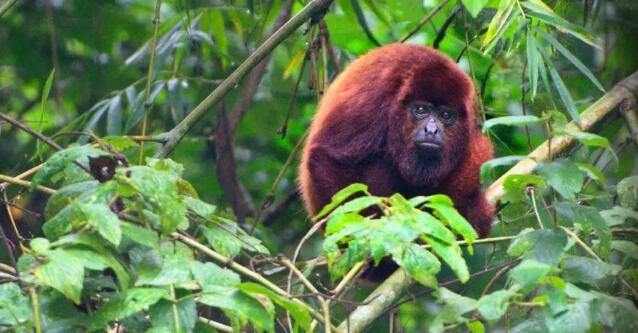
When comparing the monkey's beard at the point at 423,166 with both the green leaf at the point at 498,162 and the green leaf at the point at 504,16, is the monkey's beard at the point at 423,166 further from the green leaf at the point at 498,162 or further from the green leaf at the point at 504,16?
the green leaf at the point at 498,162

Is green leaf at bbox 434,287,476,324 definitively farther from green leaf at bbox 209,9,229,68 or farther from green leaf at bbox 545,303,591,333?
green leaf at bbox 209,9,229,68

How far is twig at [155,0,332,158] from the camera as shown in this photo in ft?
13.6

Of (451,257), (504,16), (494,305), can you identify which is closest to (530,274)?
(494,305)

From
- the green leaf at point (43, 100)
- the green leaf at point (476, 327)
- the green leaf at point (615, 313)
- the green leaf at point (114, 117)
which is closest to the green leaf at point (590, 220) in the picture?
the green leaf at point (615, 313)

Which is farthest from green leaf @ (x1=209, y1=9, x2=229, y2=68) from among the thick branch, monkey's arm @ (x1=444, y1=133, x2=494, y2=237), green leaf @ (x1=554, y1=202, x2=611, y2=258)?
green leaf @ (x1=554, y1=202, x2=611, y2=258)

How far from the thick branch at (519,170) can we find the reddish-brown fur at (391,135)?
1.19 feet

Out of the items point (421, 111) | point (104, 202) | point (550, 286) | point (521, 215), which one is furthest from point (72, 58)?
point (550, 286)

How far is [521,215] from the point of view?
4.51m

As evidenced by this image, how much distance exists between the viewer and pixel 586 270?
3.10 m

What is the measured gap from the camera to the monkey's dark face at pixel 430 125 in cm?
507

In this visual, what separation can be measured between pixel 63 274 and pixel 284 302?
1.84ft

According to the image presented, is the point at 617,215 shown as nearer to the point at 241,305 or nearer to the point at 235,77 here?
the point at 241,305

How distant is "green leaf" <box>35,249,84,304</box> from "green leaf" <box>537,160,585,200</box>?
4.24 feet

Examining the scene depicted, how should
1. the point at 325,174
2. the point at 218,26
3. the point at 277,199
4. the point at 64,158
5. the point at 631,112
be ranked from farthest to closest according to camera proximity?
the point at 277,199
the point at 218,26
the point at 325,174
the point at 631,112
the point at 64,158
